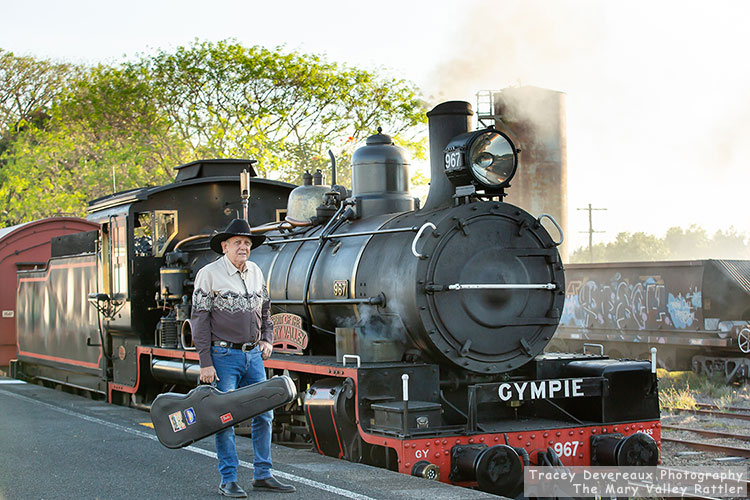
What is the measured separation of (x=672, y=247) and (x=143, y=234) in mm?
71954

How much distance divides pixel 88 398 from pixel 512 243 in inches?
311

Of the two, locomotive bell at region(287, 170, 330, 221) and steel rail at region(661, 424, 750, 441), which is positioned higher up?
locomotive bell at region(287, 170, 330, 221)

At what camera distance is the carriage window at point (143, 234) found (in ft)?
34.5

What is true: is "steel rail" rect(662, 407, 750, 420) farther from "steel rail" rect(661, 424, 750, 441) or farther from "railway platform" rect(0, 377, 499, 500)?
"railway platform" rect(0, 377, 499, 500)

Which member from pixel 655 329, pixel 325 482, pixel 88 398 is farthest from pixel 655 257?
pixel 325 482

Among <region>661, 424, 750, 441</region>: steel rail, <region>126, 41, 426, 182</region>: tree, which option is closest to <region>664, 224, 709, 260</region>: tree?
<region>126, 41, 426, 182</region>: tree

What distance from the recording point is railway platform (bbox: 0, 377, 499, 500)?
5527 millimetres

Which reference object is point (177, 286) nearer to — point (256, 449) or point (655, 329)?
point (256, 449)

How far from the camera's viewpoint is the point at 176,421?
18.1 ft

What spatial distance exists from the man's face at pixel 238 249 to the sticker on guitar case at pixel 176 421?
1031 mm

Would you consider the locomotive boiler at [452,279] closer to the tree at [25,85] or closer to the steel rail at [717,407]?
the steel rail at [717,407]

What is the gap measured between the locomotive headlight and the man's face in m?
2.12

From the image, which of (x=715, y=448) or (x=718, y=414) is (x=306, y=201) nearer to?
(x=715, y=448)

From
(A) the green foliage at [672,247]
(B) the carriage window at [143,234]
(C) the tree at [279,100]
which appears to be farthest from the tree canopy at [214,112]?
(A) the green foliage at [672,247]
